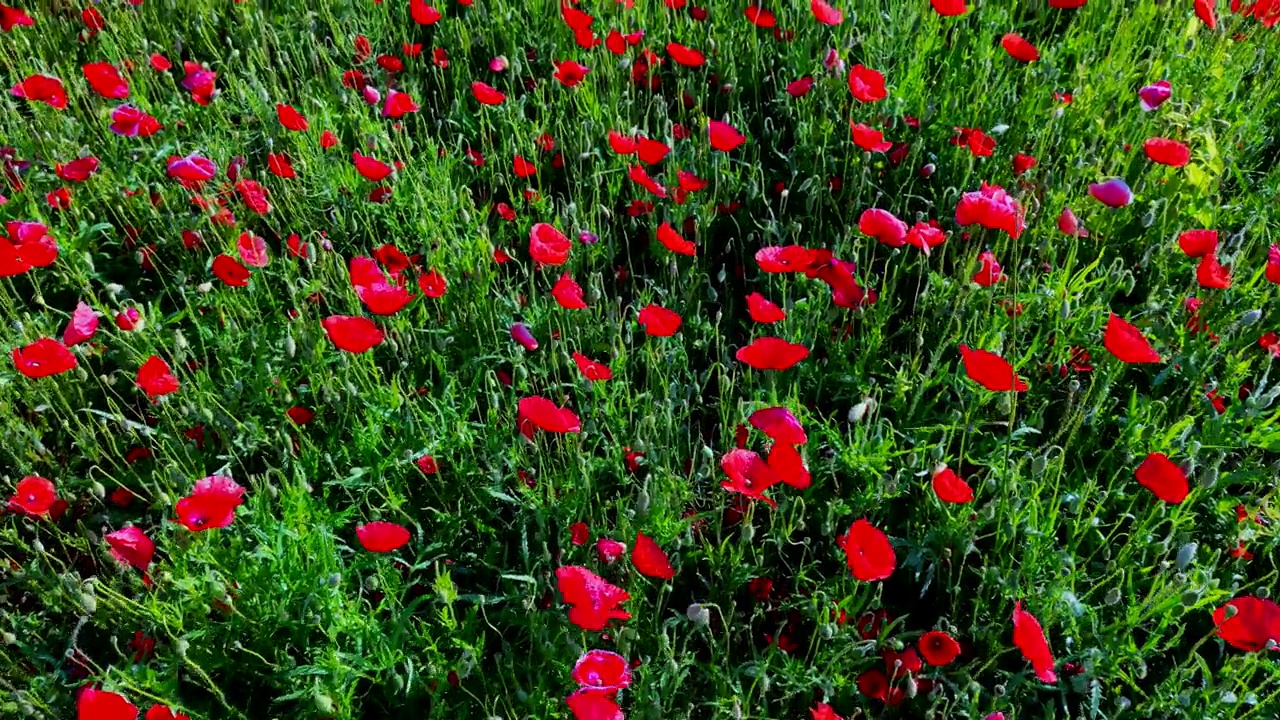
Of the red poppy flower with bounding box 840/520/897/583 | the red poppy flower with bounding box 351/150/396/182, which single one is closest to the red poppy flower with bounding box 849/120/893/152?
the red poppy flower with bounding box 840/520/897/583

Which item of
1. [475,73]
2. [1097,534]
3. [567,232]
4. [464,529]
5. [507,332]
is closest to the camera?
[1097,534]

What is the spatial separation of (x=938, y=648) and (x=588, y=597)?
26.8 inches

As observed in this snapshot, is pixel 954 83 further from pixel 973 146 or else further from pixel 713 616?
pixel 713 616

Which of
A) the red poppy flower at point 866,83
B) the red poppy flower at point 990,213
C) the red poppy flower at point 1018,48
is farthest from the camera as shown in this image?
the red poppy flower at point 1018,48

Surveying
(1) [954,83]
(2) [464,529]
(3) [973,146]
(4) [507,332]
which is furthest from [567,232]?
(1) [954,83]

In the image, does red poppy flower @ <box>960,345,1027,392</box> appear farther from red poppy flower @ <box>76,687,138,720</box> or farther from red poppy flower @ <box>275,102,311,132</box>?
red poppy flower @ <box>275,102,311,132</box>

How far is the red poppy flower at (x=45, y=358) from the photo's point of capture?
209cm

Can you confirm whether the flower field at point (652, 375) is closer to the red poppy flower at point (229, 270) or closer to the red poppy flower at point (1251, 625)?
the red poppy flower at point (1251, 625)

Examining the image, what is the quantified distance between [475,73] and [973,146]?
1.82 m

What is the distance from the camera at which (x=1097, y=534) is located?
1.99 metres

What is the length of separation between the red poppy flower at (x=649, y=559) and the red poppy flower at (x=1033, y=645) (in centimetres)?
60

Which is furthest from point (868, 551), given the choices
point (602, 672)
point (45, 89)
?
point (45, 89)

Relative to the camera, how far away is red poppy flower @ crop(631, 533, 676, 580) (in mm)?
1772

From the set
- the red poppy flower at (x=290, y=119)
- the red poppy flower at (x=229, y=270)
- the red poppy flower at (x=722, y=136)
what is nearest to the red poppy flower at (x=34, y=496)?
the red poppy flower at (x=229, y=270)
